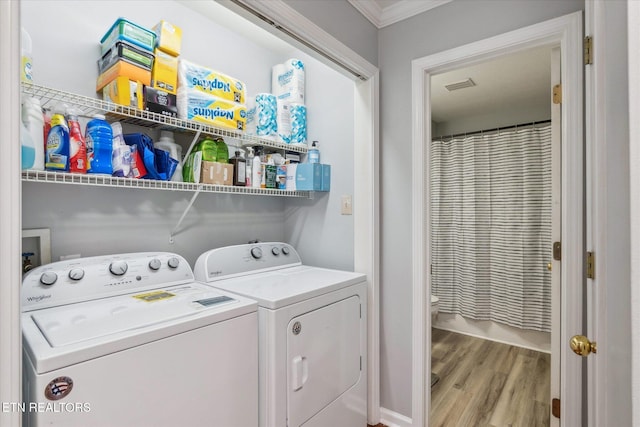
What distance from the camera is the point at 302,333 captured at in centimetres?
145

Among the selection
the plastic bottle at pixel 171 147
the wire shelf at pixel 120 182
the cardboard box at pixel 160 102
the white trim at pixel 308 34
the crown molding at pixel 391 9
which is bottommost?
the wire shelf at pixel 120 182

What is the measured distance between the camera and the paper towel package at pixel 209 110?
158 centimetres

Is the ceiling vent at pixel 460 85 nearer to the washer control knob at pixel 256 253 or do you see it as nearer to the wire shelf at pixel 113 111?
the wire shelf at pixel 113 111

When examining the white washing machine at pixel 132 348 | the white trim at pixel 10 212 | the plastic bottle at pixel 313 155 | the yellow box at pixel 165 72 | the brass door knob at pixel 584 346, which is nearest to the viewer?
the white trim at pixel 10 212

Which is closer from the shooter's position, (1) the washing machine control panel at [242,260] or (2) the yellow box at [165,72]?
(2) the yellow box at [165,72]

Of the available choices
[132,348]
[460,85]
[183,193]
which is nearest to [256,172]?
[183,193]

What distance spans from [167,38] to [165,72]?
16cm

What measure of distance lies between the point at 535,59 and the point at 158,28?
2.74 m

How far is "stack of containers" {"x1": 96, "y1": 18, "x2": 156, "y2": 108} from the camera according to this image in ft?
4.51

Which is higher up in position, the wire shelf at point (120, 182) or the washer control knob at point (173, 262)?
the wire shelf at point (120, 182)

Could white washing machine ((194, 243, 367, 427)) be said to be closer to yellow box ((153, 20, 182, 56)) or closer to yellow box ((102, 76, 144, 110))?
yellow box ((102, 76, 144, 110))

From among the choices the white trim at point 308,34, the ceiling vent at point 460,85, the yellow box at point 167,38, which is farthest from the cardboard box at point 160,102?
the ceiling vent at point 460,85

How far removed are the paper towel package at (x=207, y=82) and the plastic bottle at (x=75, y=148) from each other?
0.50 metres

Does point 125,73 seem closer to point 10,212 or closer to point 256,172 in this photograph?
point 256,172
